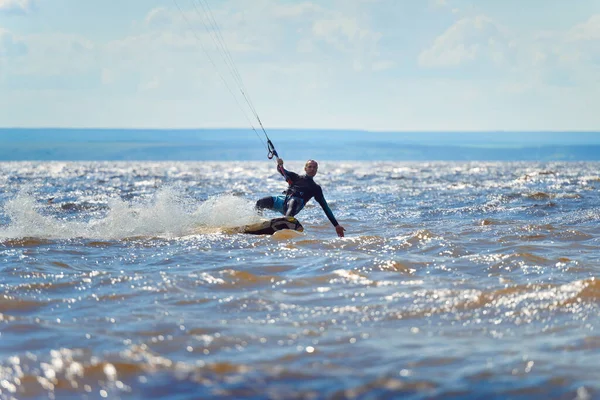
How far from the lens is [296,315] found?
7.69 metres

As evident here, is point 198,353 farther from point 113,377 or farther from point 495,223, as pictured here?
point 495,223

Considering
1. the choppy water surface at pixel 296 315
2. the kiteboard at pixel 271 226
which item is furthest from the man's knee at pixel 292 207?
the choppy water surface at pixel 296 315

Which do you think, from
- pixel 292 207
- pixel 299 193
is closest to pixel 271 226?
A: pixel 292 207

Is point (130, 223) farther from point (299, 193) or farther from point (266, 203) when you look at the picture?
point (299, 193)

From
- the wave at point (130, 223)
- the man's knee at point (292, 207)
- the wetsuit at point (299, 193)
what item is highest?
the wetsuit at point (299, 193)

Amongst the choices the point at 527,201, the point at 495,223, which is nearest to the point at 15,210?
the point at 495,223

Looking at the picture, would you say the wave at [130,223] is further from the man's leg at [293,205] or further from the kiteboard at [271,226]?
the man's leg at [293,205]

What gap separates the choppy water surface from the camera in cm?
565

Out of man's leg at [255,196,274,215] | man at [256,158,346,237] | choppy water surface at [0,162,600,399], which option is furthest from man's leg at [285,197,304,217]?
choppy water surface at [0,162,600,399]

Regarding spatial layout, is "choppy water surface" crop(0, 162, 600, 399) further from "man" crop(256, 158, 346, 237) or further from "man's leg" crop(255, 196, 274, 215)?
"man's leg" crop(255, 196, 274, 215)

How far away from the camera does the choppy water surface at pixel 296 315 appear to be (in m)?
5.65

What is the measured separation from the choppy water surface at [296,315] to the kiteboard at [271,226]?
16.8 inches

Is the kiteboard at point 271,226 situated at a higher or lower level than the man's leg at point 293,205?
lower

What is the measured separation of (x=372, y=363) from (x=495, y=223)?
12035mm
